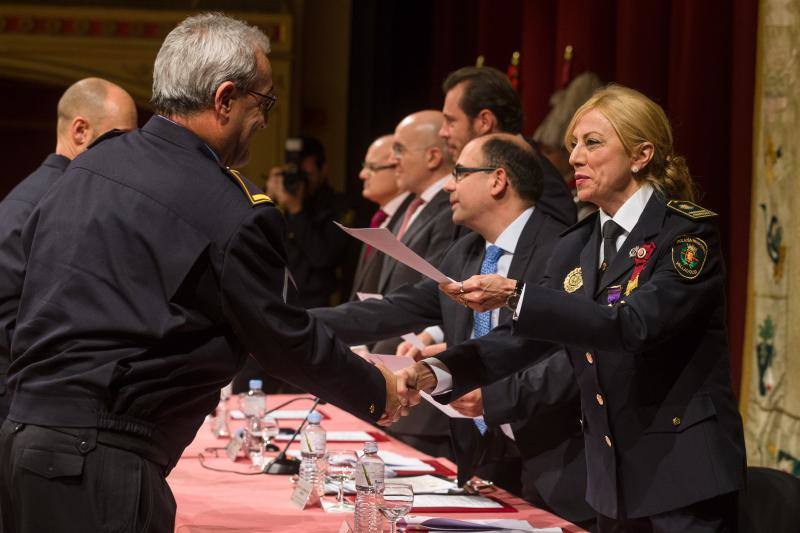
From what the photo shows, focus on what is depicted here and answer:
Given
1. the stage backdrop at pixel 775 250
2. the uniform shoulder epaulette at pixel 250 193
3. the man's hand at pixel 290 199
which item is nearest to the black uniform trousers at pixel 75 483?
the uniform shoulder epaulette at pixel 250 193

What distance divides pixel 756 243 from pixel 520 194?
1132 millimetres

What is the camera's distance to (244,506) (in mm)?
2469

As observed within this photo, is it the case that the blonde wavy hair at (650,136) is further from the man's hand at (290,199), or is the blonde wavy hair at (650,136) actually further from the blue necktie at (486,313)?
the man's hand at (290,199)

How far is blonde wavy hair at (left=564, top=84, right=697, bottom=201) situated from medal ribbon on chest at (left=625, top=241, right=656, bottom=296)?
0.15 metres

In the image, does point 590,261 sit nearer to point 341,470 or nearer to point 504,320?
point 504,320

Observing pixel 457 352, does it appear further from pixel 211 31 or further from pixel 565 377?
pixel 211 31

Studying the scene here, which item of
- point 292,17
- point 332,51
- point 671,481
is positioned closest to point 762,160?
point 671,481

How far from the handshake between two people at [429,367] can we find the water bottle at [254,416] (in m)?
0.64

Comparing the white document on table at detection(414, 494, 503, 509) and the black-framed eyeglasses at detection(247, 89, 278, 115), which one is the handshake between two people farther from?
the black-framed eyeglasses at detection(247, 89, 278, 115)

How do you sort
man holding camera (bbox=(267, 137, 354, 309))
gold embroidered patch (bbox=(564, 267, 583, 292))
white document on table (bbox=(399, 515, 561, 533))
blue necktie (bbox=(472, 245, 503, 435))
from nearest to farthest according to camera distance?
1. white document on table (bbox=(399, 515, 561, 533))
2. gold embroidered patch (bbox=(564, 267, 583, 292))
3. blue necktie (bbox=(472, 245, 503, 435))
4. man holding camera (bbox=(267, 137, 354, 309))

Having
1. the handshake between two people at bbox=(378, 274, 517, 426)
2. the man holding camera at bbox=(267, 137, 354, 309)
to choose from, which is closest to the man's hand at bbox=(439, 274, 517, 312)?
the handshake between two people at bbox=(378, 274, 517, 426)

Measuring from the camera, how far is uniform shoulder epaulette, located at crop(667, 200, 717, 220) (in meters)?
2.17

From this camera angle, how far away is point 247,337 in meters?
1.89

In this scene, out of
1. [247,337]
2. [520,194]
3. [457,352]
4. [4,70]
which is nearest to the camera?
[247,337]
